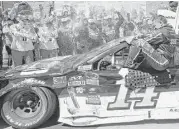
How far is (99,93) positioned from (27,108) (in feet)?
3.90

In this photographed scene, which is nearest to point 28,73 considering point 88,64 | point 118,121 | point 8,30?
point 88,64

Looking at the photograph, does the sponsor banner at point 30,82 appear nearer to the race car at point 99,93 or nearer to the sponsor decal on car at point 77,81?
Result: the race car at point 99,93

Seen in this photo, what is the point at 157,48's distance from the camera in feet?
14.4

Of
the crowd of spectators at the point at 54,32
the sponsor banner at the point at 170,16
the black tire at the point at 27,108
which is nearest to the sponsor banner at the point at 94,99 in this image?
the black tire at the point at 27,108

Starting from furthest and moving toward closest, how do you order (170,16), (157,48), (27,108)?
(170,16) < (27,108) < (157,48)

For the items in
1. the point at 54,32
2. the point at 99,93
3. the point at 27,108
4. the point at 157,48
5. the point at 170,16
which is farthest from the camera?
the point at 54,32

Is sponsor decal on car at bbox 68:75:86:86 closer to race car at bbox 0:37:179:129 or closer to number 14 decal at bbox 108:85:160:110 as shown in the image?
race car at bbox 0:37:179:129

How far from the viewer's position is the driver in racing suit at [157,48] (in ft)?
13.5

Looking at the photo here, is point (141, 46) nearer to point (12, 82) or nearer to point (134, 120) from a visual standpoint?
point (134, 120)

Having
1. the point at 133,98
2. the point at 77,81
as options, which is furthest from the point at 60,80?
the point at 133,98

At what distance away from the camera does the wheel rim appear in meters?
4.46

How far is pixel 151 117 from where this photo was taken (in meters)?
4.27

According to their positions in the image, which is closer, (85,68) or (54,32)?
(85,68)

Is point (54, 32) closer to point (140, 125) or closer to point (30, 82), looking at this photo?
point (30, 82)
